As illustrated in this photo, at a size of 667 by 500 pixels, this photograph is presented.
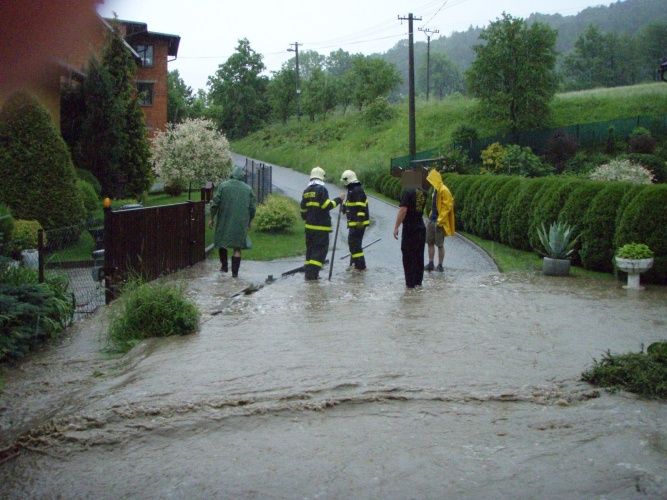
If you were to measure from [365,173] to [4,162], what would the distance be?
32663 mm

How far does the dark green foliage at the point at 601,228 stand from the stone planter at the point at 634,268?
193 cm

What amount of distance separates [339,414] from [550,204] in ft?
41.4

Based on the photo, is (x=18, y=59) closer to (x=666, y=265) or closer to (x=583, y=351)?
(x=583, y=351)

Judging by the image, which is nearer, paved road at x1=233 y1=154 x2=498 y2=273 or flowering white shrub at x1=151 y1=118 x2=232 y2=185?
paved road at x1=233 y1=154 x2=498 y2=273

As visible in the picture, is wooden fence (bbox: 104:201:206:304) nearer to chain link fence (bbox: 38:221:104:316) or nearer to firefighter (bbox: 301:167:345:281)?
chain link fence (bbox: 38:221:104:316)

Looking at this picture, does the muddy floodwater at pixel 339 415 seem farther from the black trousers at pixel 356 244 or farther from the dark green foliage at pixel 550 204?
the dark green foliage at pixel 550 204

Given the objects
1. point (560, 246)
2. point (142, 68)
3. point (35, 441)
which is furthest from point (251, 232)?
point (142, 68)

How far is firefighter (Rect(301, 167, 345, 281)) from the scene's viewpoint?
45.6ft

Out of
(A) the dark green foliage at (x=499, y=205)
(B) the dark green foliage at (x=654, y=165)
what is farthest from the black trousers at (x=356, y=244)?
(B) the dark green foliage at (x=654, y=165)

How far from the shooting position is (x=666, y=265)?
13.7 m

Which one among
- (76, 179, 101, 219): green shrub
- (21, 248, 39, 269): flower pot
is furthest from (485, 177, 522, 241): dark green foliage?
(21, 248, 39, 269): flower pot

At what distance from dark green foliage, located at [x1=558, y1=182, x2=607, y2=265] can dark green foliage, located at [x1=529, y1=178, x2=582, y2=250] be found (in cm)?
22

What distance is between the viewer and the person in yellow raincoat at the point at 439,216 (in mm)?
15461

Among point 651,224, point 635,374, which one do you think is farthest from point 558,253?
point 635,374
